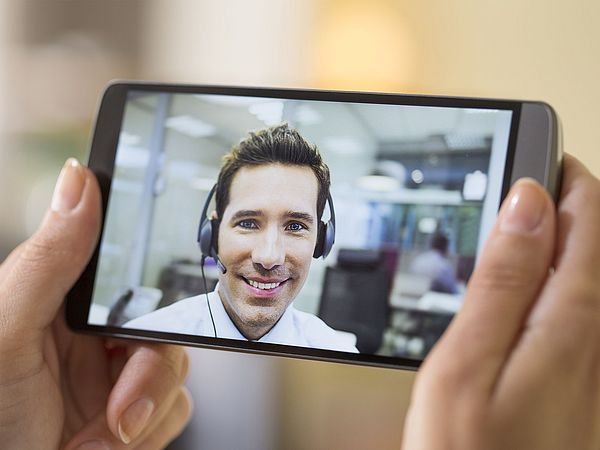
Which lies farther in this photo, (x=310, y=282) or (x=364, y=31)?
(x=364, y=31)

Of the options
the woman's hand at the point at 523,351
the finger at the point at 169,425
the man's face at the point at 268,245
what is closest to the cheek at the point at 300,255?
the man's face at the point at 268,245

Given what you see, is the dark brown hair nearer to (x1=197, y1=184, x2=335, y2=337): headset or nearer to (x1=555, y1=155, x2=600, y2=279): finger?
(x1=197, y1=184, x2=335, y2=337): headset

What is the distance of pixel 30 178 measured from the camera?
A: 1.53 metres

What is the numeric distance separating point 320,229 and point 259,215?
0.18 ft

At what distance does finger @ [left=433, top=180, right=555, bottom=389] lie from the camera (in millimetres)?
382

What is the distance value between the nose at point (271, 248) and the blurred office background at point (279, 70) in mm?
457

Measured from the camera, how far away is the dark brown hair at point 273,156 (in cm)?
55

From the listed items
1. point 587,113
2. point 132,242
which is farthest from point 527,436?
point 587,113

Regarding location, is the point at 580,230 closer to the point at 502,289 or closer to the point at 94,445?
the point at 502,289

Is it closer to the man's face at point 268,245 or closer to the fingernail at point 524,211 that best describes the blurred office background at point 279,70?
the man's face at point 268,245

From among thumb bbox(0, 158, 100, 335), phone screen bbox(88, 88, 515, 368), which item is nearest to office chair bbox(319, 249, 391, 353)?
phone screen bbox(88, 88, 515, 368)

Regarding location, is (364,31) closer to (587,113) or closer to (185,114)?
(587,113)

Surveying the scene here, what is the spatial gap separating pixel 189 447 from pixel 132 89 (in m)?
0.84

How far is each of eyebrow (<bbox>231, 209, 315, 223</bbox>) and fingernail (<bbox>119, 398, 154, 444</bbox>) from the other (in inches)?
8.1
